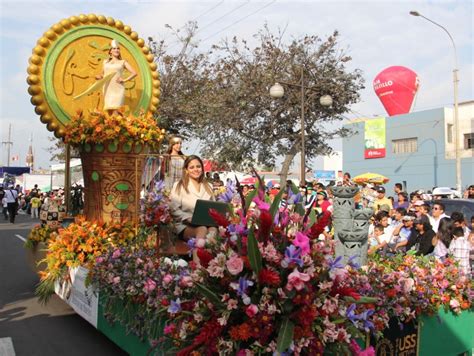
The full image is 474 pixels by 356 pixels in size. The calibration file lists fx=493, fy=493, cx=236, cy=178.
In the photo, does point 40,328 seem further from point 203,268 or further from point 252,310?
point 252,310

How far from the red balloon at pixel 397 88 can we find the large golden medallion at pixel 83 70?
104 feet

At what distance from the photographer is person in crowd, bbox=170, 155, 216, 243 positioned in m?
5.66

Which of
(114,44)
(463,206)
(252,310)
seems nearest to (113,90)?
(114,44)

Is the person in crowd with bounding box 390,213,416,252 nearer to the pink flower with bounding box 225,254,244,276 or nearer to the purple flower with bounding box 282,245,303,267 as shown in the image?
the purple flower with bounding box 282,245,303,267

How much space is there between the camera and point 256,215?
10.1 feet

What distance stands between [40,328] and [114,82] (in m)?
3.50

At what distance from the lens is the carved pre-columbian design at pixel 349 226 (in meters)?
4.29

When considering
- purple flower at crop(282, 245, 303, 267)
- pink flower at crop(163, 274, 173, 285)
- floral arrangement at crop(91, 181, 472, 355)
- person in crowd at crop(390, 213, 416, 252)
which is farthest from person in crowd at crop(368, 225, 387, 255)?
purple flower at crop(282, 245, 303, 267)

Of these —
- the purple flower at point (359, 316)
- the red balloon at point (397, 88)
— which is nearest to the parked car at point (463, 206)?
the purple flower at point (359, 316)

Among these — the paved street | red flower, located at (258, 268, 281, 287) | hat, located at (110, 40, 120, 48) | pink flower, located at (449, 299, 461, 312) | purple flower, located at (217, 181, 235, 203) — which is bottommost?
the paved street

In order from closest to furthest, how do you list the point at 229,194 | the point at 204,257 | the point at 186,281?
the point at 204,257
the point at 186,281
the point at 229,194

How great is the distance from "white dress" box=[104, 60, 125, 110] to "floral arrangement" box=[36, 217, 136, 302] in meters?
1.78

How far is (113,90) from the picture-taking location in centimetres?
717

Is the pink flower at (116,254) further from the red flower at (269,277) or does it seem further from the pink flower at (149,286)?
the red flower at (269,277)
